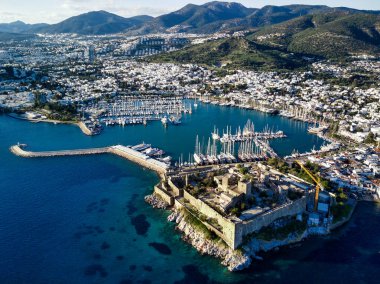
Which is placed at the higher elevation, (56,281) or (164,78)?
(164,78)

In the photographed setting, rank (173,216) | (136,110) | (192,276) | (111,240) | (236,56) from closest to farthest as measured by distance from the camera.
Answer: (192,276), (111,240), (173,216), (136,110), (236,56)

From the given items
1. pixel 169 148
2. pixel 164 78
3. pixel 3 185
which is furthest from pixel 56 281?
pixel 164 78

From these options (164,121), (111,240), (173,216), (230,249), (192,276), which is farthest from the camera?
(164,121)

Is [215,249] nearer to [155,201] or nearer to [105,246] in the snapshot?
[105,246]

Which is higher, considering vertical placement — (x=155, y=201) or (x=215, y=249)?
(x=155, y=201)

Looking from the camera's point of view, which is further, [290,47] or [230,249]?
[290,47]

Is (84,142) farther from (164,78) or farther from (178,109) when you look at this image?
(164,78)

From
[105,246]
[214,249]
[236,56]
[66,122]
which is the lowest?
[105,246]

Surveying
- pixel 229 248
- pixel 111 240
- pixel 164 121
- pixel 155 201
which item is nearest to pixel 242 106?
pixel 164 121
